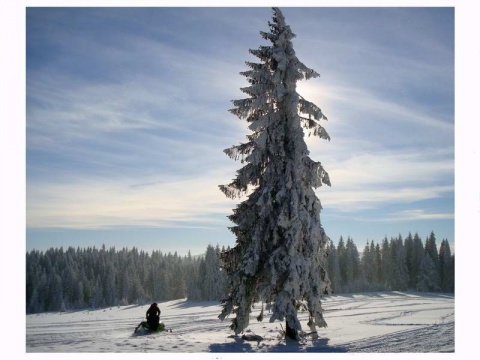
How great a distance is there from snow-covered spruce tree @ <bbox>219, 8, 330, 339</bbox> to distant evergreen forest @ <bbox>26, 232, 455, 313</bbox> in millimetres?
57893

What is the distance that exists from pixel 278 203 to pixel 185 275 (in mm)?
101399

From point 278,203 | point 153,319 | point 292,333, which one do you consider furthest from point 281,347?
point 153,319

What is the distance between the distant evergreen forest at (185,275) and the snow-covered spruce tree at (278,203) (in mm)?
57893

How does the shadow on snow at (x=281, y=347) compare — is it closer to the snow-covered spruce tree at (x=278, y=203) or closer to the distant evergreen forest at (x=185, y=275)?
the snow-covered spruce tree at (x=278, y=203)

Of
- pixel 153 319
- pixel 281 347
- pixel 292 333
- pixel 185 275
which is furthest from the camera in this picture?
pixel 185 275

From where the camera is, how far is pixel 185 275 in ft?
367

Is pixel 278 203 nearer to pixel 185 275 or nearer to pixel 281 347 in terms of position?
pixel 281 347

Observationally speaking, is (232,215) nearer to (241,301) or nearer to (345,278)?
(241,301)

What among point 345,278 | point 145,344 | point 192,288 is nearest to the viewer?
point 145,344

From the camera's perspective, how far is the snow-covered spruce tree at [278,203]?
14.4 meters
